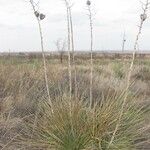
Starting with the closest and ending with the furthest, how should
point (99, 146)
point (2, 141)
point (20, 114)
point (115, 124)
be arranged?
point (99, 146)
point (115, 124)
point (2, 141)
point (20, 114)

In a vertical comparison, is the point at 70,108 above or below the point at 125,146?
above

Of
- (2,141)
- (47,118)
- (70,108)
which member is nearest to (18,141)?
(2,141)

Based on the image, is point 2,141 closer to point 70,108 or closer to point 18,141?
point 18,141

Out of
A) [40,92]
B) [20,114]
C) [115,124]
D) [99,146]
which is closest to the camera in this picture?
[99,146]

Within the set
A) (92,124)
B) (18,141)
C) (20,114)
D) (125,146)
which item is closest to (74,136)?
(92,124)

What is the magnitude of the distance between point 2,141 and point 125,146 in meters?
1.74

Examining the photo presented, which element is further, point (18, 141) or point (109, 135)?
point (18, 141)

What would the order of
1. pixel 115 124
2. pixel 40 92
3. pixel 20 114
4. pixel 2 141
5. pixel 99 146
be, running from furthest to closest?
pixel 40 92 < pixel 20 114 < pixel 2 141 < pixel 115 124 < pixel 99 146

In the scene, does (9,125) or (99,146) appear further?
(9,125)

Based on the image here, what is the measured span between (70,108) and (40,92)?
260cm

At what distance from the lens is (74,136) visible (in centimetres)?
569

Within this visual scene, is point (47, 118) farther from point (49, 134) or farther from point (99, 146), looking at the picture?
point (99, 146)

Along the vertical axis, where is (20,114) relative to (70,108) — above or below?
below

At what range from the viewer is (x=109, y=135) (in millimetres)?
5859
